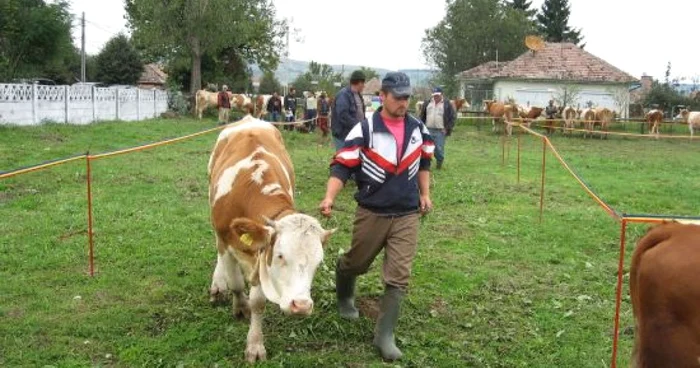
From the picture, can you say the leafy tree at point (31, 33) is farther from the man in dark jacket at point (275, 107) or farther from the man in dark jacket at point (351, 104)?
the man in dark jacket at point (351, 104)

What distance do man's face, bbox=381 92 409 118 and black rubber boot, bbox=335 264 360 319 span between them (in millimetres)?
1346

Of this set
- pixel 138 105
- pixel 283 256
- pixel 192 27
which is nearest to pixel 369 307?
pixel 283 256

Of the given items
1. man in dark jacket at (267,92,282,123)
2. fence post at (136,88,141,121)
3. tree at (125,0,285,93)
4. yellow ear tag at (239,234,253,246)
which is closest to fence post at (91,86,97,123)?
fence post at (136,88,141,121)

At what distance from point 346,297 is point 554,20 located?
59.6m

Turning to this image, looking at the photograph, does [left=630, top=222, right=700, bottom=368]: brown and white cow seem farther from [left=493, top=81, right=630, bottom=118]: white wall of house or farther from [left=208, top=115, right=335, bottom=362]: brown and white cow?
[left=493, top=81, right=630, bottom=118]: white wall of house

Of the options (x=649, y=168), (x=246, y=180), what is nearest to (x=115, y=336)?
(x=246, y=180)

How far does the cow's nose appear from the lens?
13.0 ft

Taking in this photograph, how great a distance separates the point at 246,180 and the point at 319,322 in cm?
123

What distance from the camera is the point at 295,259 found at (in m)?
4.06

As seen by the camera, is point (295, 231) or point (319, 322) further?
point (319, 322)

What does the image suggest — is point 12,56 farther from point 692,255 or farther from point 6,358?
point 692,255

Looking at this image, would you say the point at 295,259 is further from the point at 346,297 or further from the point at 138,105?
the point at 138,105

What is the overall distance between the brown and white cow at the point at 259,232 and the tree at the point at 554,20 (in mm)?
58538

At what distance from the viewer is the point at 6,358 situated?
14.6ft
